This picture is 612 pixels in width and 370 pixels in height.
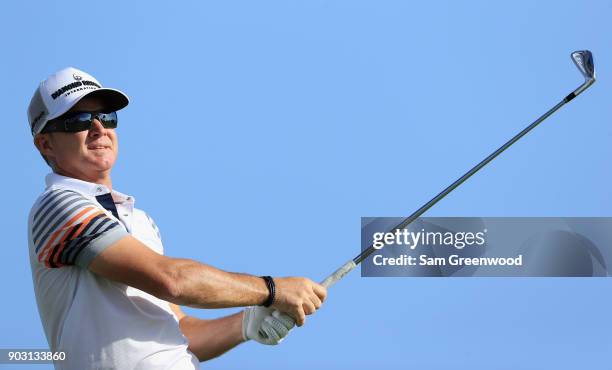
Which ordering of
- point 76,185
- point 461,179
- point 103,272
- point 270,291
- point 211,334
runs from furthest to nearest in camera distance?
point 461,179 → point 211,334 → point 270,291 → point 76,185 → point 103,272

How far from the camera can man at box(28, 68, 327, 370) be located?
4.07 meters

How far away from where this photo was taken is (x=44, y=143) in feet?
15.3

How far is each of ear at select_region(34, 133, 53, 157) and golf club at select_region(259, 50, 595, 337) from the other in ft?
4.37

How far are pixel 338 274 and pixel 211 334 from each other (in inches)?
28.4

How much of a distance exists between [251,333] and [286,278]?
0.40 meters

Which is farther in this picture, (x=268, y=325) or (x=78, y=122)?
(x=268, y=325)

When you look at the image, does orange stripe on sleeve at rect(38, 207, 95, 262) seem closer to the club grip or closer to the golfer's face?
the golfer's face

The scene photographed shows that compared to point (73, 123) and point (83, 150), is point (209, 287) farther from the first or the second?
point (73, 123)

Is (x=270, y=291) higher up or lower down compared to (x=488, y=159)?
lower down

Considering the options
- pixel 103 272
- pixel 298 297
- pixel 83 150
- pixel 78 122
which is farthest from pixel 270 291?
pixel 78 122

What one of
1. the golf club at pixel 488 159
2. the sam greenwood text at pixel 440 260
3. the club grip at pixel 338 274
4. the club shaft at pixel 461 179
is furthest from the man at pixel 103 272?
the sam greenwood text at pixel 440 260

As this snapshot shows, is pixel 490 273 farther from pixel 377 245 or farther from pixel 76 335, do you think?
pixel 76 335

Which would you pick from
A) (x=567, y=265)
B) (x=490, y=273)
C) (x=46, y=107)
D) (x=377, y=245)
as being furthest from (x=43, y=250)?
(x=567, y=265)

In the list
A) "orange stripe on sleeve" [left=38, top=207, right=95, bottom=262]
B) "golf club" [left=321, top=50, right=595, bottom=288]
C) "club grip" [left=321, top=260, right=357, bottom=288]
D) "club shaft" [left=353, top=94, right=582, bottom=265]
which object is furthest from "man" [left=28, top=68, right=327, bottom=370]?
"club shaft" [left=353, top=94, right=582, bottom=265]
